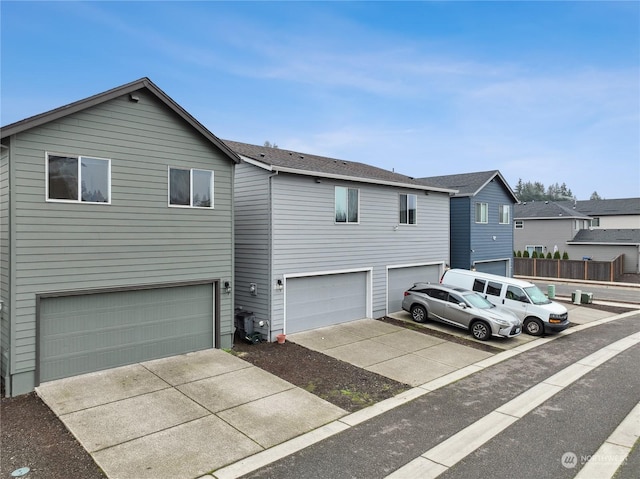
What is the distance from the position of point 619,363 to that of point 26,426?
15.5m

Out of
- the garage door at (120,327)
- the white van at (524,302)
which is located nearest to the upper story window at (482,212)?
the white van at (524,302)

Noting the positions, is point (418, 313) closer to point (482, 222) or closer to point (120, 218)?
point (482, 222)

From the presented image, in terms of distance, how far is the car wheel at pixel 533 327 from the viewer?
52.2ft

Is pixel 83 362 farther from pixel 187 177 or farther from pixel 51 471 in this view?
pixel 187 177

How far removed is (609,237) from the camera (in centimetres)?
3825

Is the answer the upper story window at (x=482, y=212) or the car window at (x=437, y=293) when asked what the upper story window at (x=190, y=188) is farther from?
the upper story window at (x=482, y=212)

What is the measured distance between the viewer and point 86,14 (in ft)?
44.2

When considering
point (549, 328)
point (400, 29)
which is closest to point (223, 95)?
point (400, 29)

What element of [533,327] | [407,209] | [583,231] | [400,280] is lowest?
[533,327]

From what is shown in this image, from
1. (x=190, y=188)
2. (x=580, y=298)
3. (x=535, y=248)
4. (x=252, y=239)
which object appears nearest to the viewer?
(x=190, y=188)

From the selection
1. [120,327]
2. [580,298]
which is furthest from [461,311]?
[580,298]

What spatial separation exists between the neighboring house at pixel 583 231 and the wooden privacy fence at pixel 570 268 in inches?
59.6

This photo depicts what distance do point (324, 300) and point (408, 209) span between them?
21.2 feet

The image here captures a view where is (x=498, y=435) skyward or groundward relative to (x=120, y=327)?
groundward
